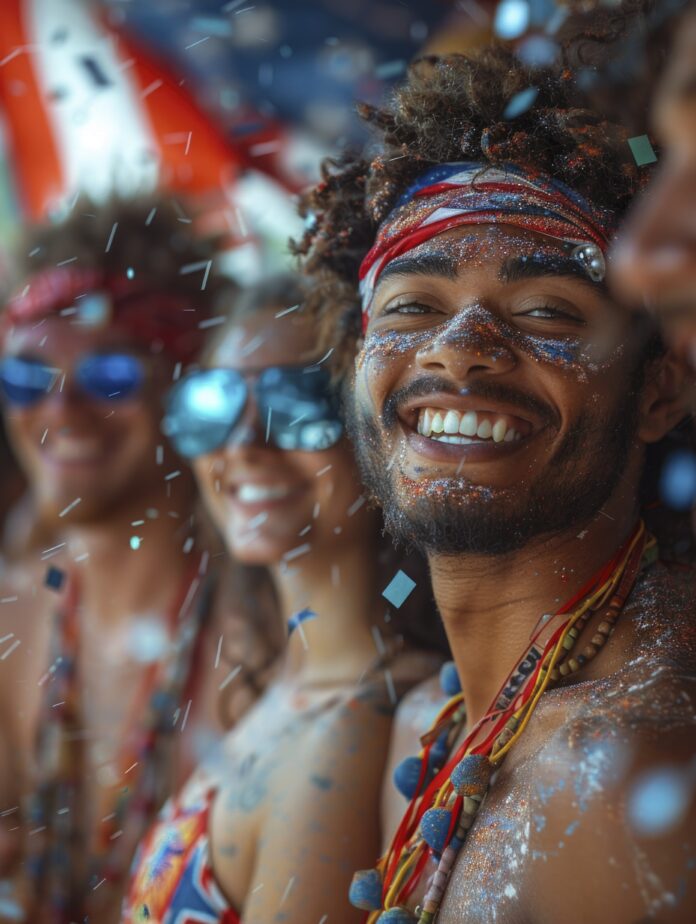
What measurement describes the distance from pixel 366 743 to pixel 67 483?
1621mm

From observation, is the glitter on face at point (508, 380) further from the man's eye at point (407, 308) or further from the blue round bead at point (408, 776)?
the blue round bead at point (408, 776)

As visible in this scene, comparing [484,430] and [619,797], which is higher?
[484,430]

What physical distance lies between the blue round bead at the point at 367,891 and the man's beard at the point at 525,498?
22.7 inches

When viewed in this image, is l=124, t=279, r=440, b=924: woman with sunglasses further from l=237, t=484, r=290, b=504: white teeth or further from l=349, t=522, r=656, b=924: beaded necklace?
l=349, t=522, r=656, b=924: beaded necklace

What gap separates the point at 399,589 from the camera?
204 centimetres

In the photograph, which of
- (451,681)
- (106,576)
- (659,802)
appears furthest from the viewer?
(106,576)

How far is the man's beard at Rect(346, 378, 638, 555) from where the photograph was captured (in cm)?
163

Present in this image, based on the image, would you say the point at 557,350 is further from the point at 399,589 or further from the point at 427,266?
the point at 399,589

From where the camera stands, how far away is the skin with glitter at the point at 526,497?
1.37m

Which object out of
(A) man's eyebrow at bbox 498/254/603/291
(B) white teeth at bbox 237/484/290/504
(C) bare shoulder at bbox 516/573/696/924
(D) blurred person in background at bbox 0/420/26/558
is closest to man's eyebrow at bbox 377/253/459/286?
(A) man's eyebrow at bbox 498/254/603/291

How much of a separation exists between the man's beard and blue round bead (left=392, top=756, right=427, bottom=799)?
1.46ft

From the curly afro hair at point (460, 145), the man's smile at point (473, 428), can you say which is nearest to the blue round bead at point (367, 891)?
the man's smile at point (473, 428)

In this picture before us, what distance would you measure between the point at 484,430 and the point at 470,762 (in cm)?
52

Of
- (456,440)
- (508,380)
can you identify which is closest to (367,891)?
(456,440)
